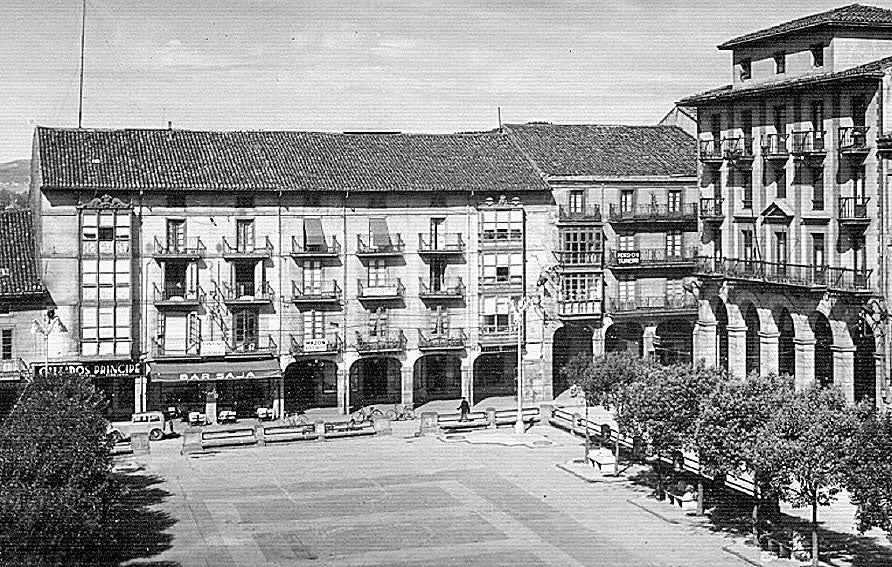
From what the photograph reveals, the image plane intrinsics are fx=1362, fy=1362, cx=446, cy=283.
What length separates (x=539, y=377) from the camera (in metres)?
88.1

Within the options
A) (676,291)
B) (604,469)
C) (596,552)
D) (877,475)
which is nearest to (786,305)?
(676,291)

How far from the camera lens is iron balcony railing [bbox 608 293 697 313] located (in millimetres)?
89812

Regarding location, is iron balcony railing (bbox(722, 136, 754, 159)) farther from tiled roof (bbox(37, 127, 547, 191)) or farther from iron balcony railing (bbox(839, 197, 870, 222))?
tiled roof (bbox(37, 127, 547, 191))

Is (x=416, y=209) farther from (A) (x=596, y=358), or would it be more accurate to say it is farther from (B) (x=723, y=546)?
(B) (x=723, y=546)

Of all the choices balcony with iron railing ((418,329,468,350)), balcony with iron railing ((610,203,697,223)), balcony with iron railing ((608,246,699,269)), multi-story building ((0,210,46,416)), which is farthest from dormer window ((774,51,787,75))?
multi-story building ((0,210,46,416))

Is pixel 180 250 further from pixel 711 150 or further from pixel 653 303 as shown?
pixel 711 150

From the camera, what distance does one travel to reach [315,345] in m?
82.2

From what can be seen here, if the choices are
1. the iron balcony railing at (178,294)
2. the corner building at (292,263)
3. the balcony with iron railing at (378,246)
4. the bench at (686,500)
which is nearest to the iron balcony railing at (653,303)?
the corner building at (292,263)

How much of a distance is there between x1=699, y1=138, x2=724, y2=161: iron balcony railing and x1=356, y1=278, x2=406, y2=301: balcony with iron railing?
70.4 feet

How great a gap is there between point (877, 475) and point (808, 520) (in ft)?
39.8

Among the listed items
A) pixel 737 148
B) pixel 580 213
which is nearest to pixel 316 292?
pixel 580 213

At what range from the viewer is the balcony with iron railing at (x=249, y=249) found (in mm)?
81062

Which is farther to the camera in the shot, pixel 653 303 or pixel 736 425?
pixel 653 303

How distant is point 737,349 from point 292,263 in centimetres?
2813
